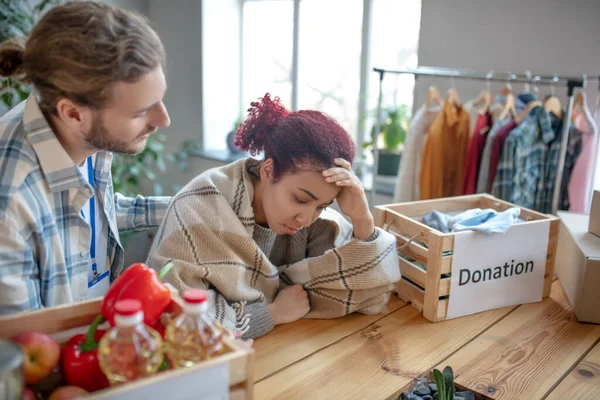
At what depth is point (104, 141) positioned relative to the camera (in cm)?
102

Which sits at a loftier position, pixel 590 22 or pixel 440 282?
pixel 590 22

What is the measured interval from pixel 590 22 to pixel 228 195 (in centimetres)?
163

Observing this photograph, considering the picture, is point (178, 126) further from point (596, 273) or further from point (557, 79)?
point (596, 273)

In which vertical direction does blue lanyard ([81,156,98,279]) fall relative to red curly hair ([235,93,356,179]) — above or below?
below

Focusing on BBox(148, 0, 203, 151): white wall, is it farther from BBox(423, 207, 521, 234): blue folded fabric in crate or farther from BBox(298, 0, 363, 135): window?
BBox(423, 207, 521, 234): blue folded fabric in crate

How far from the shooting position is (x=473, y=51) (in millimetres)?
2420

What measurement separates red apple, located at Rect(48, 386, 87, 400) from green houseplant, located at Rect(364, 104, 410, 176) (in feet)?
7.32

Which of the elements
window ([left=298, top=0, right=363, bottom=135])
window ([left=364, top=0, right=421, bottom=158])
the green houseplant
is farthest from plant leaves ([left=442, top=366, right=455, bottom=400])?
window ([left=298, top=0, right=363, bottom=135])

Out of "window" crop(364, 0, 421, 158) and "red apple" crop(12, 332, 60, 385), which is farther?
"window" crop(364, 0, 421, 158)

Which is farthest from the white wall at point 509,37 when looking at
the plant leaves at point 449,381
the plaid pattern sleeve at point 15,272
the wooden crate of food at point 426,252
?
the plaid pattern sleeve at point 15,272

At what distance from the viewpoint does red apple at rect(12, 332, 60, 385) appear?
2.40ft

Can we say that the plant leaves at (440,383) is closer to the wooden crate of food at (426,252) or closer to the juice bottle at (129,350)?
the wooden crate of food at (426,252)

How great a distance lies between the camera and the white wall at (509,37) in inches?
83.8

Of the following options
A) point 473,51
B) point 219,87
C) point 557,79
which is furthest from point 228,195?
point 219,87
